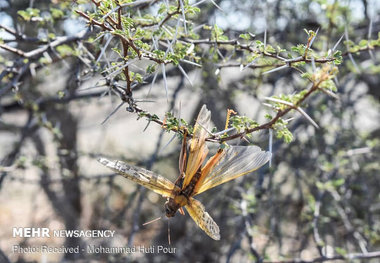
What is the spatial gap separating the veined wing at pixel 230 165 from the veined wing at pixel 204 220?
5 cm

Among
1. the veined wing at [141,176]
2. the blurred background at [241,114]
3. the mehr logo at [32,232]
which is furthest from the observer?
the mehr logo at [32,232]

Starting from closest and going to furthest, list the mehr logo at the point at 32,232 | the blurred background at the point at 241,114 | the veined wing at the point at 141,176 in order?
the veined wing at the point at 141,176
the blurred background at the point at 241,114
the mehr logo at the point at 32,232

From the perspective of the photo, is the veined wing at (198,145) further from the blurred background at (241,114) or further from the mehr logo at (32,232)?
the mehr logo at (32,232)

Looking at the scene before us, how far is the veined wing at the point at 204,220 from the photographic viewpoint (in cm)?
124

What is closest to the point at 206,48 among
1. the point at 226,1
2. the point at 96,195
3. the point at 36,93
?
the point at 226,1

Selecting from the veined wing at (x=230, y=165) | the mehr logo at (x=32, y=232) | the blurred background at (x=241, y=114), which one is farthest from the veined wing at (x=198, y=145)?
the mehr logo at (x=32, y=232)

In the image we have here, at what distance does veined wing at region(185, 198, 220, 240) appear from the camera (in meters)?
1.24

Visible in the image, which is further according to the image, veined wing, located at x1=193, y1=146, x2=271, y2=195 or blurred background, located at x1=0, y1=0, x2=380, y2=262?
blurred background, located at x1=0, y1=0, x2=380, y2=262

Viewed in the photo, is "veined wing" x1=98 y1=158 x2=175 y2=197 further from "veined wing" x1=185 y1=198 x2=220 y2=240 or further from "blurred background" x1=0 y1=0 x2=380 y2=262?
→ "blurred background" x1=0 y1=0 x2=380 y2=262

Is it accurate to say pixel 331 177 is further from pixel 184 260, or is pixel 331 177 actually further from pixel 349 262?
pixel 184 260

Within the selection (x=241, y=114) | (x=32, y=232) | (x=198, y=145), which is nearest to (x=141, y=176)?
(x=198, y=145)

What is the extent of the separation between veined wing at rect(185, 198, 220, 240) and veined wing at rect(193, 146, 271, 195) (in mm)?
48

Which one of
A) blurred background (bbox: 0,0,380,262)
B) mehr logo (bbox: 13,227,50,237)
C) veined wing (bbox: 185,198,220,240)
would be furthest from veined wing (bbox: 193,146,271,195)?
mehr logo (bbox: 13,227,50,237)

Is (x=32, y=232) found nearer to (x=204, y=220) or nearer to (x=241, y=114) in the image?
(x=241, y=114)
